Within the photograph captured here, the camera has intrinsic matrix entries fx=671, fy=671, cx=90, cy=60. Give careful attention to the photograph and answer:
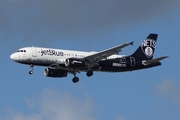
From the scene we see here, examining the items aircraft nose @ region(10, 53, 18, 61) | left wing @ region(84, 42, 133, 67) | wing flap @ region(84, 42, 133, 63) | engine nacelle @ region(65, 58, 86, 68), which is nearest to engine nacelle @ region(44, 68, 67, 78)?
engine nacelle @ region(65, 58, 86, 68)

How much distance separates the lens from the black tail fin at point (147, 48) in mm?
116375

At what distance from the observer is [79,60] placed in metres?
107

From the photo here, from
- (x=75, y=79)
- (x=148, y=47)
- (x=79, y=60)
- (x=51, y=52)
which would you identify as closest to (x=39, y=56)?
(x=51, y=52)

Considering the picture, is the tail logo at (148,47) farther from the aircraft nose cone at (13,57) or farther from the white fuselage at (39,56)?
the aircraft nose cone at (13,57)

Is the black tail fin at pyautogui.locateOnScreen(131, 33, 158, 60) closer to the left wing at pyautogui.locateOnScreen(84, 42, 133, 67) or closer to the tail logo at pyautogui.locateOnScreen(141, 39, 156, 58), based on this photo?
the tail logo at pyautogui.locateOnScreen(141, 39, 156, 58)

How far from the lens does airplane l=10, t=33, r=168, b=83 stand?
347ft

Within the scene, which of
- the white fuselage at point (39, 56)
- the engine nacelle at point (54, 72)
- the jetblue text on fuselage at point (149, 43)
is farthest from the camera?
the jetblue text on fuselage at point (149, 43)

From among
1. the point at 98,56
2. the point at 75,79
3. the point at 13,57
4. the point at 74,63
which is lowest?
the point at 75,79

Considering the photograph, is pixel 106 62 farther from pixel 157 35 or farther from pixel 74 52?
pixel 157 35

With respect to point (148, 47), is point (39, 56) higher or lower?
lower

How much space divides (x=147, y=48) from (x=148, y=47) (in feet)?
1.53

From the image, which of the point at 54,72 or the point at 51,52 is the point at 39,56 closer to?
the point at 51,52

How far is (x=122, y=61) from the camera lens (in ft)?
368

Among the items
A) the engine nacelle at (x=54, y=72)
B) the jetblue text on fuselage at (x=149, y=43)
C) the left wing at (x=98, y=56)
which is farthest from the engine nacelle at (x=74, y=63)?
the jetblue text on fuselage at (x=149, y=43)
